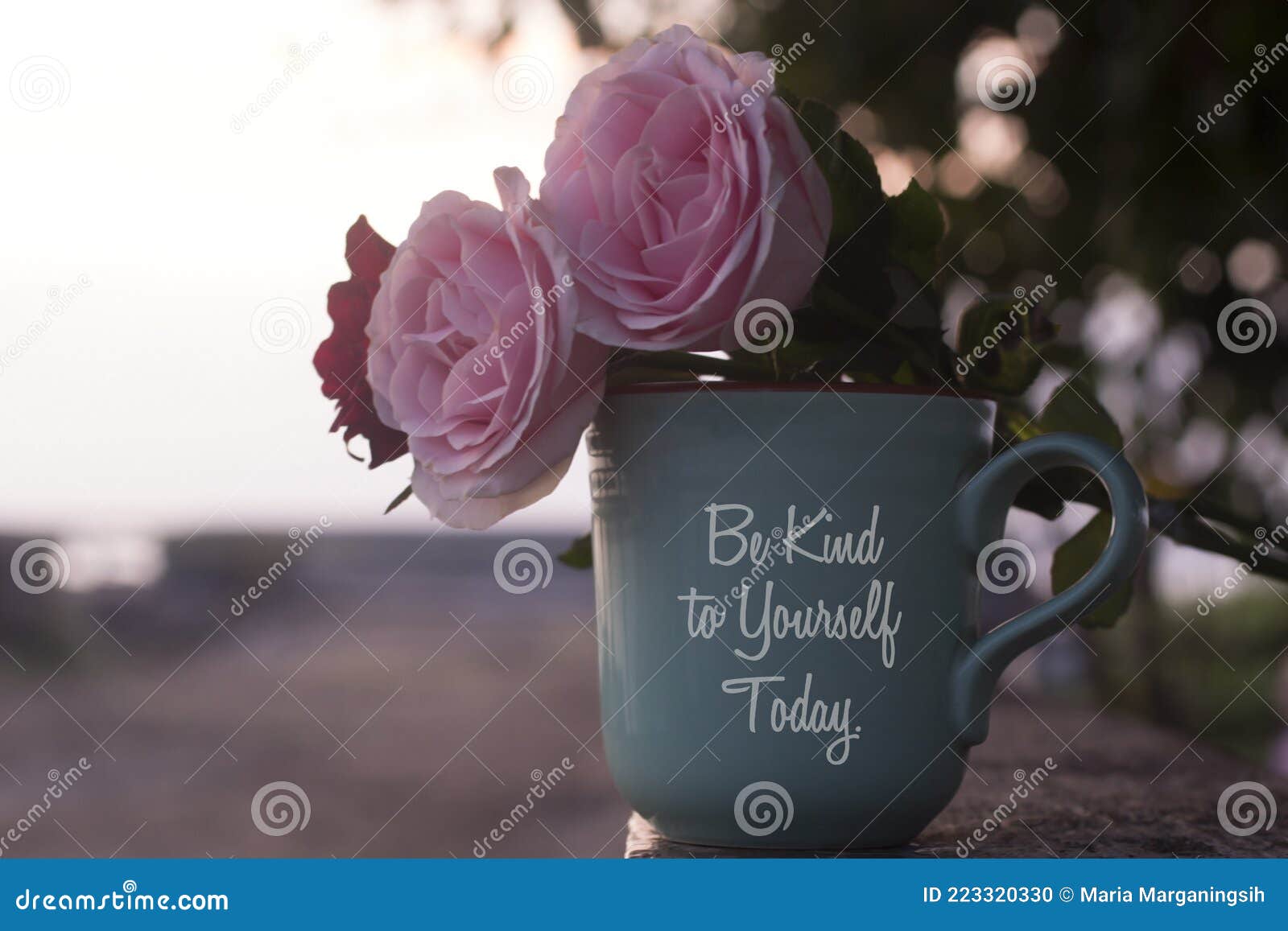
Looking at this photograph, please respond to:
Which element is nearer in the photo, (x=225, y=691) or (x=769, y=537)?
(x=769, y=537)

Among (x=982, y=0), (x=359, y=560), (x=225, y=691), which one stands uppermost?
(x=982, y=0)

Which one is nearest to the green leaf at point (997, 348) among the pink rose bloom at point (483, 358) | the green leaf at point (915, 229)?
the green leaf at point (915, 229)

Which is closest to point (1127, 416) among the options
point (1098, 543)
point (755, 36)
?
point (755, 36)

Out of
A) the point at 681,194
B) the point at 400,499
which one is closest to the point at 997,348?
the point at 681,194

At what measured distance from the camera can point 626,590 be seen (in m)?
0.57

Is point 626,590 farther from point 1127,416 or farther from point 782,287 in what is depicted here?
point 1127,416

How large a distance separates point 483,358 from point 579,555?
187mm

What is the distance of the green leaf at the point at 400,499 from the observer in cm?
57

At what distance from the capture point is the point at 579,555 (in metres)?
0.68

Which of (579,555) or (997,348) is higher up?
(997,348)

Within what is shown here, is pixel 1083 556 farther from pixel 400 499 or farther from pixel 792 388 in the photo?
pixel 400 499

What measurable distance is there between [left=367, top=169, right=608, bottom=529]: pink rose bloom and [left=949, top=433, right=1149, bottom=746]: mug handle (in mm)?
188

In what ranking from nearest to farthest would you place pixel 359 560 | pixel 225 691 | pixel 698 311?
1. pixel 698 311
2. pixel 225 691
3. pixel 359 560

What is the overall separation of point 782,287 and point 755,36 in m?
1.37
